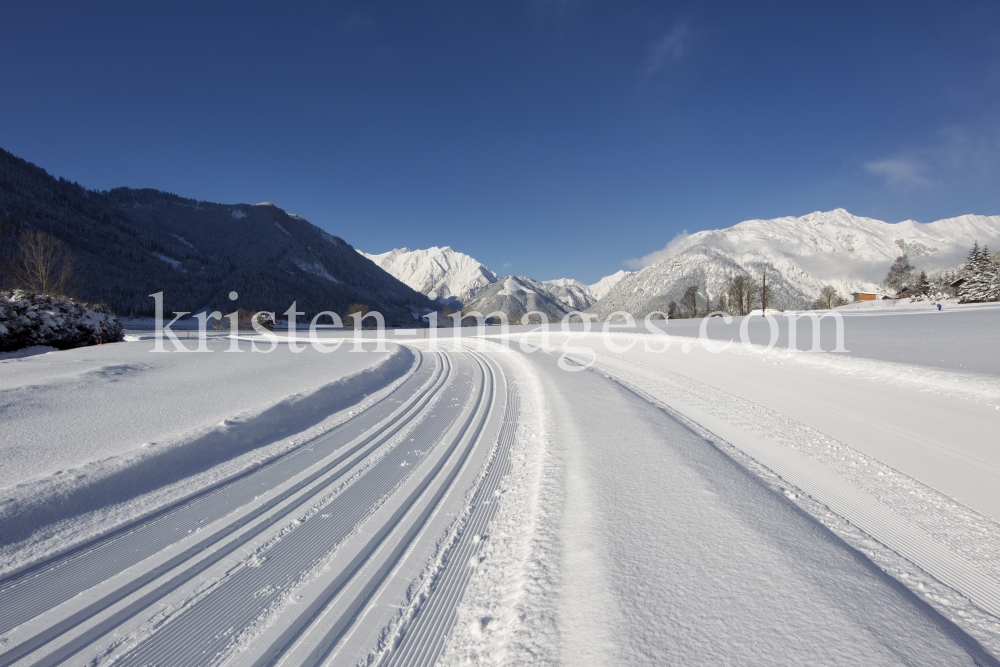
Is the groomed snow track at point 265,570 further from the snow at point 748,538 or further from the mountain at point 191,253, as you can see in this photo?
the mountain at point 191,253

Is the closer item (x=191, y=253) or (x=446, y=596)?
(x=446, y=596)

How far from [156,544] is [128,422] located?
335 cm

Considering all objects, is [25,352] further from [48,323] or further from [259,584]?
[259,584]

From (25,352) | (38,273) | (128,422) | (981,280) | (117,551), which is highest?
(981,280)

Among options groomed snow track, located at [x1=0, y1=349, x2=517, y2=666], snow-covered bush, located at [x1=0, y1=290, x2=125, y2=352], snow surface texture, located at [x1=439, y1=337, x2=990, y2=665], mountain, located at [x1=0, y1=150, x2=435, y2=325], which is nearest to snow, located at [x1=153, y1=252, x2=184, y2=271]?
mountain, located at [x1=0, y1=150, x2=435, y2=325]

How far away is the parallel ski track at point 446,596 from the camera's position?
1898 millimetres

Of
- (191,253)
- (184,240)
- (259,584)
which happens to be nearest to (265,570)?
(259,584)

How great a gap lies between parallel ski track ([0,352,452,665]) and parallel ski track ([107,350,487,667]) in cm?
31

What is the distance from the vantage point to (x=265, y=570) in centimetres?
247

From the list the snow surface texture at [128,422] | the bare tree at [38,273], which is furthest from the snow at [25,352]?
Result: the bare tree at [38,273]

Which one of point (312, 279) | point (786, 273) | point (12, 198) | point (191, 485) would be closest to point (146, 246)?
point (12, 198)

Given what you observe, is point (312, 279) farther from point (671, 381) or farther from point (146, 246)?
point (671, 381)

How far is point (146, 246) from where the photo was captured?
102m

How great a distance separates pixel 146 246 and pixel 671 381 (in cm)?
13806
